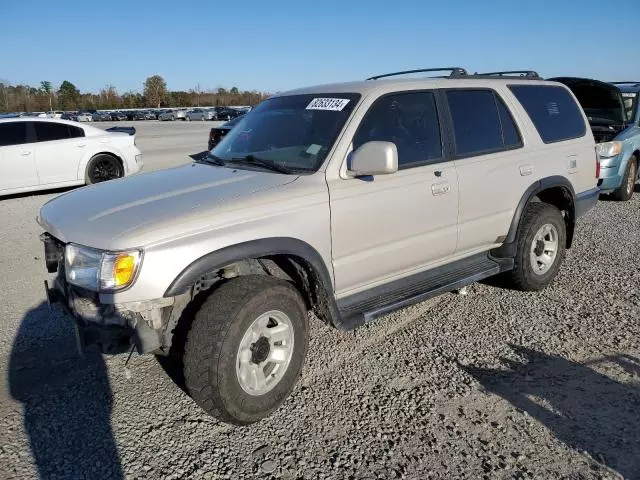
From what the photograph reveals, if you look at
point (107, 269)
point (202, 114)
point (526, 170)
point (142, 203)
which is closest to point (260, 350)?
point (107, 269)

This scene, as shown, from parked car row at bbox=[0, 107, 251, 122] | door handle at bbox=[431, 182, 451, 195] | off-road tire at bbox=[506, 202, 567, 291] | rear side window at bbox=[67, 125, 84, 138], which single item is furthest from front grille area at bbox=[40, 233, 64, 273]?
parked car row at bbox=[0, 107, 251, 122]

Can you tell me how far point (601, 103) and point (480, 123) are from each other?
6741 millimetres

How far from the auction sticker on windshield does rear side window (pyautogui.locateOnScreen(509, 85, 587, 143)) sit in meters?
1.87

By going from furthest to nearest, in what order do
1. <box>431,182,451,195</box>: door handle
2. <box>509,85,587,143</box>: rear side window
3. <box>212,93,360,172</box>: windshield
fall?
<box>509,85,587,143</box>: rear side window, <box>431,182,451,195</box>: door handle, <box>212,93,360,172</box>: windshield

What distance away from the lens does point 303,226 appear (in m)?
3.08

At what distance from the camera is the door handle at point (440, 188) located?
12.2 feet

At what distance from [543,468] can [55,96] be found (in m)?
87.3

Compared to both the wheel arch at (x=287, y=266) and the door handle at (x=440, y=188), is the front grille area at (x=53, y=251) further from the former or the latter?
the door handle at (x=440, y=188)

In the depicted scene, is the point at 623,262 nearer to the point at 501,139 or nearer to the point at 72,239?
the point at 501,139

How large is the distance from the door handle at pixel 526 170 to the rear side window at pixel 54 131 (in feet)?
30.2

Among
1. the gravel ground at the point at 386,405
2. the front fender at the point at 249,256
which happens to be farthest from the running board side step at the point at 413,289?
the gravel ground at the point at 386,405

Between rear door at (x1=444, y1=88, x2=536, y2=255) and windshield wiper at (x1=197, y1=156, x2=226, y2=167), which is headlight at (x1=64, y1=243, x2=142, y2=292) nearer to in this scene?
windshield wiper at (x1=197, y1=156, x2=226, y2=167)

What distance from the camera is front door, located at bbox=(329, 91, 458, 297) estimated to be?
332cm

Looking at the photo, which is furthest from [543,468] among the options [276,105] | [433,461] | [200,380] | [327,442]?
[276,105]
